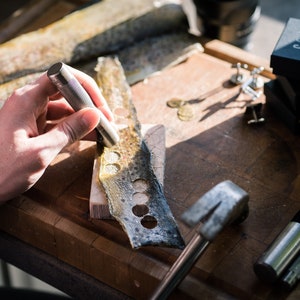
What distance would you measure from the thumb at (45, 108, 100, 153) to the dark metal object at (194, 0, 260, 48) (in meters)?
0.40

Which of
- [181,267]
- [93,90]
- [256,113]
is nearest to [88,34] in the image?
[93,90]

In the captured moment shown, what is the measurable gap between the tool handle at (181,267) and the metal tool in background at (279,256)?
8cm

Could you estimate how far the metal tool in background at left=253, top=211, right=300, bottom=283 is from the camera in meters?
0.75

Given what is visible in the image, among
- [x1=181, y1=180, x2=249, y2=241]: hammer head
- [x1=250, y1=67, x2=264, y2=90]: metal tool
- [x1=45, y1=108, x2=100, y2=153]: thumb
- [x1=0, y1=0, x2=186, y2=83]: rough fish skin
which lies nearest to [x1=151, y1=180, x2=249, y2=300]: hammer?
[x1=181, y1=180, x2=249, y2=241]: hammer head

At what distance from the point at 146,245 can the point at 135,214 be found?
0.20 feet

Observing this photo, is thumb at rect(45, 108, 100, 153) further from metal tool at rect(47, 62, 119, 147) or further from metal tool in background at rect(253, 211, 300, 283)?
metal tool in background at rect(253, 211, 300, 283)

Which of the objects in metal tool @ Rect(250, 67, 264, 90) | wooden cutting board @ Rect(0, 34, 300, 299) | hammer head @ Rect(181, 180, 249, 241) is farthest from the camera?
metal tool @ Rect(250, 67, 264, 90)

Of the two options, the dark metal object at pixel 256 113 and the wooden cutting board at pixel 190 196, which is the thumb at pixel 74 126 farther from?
the dark metal object at pixel 256 113

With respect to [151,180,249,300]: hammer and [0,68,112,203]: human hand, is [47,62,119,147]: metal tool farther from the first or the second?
[151,180,249,300]: hammer

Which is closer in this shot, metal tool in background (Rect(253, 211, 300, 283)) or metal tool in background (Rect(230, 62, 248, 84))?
metal tool in background (Rect(253, 211, 300, 283))

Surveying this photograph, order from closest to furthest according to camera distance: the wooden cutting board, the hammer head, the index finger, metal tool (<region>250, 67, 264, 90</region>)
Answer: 1. the hammer head
2. the wooden cutting board
3. the index finger
4. metal tool (<region>250, 67, 264, 90</region>)

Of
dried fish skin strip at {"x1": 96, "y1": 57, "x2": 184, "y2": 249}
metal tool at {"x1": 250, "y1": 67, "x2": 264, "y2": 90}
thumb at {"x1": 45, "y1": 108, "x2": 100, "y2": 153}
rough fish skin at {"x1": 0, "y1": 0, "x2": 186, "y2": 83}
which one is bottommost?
metal tool at {"x1": 250, "y1": 67, "x2": 264, "y2": 90}

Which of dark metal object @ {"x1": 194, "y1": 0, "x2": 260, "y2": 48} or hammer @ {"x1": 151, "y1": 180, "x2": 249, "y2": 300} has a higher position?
hammer @ {"x1": 151, "y1": 180, "x2": 249, "y2": 300}

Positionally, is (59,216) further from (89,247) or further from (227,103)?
(227,103)
